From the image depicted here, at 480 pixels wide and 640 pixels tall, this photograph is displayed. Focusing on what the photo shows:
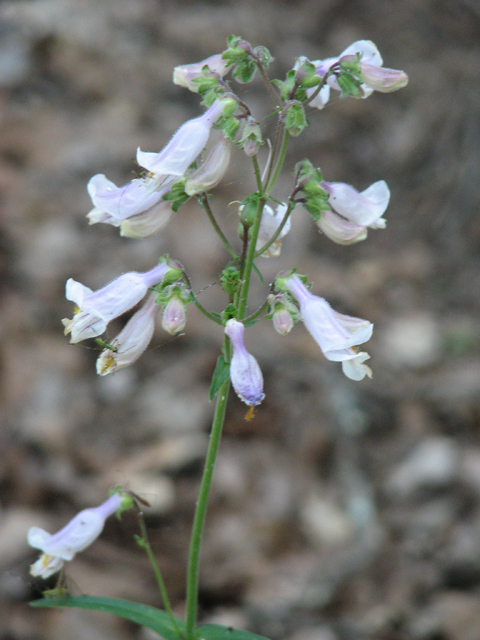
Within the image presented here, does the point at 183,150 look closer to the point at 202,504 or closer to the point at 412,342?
the point at 202,504

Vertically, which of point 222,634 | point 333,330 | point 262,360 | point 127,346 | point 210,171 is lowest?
point 222,634

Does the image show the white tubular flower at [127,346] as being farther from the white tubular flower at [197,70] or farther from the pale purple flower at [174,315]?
the white tubular flower at [197,70]

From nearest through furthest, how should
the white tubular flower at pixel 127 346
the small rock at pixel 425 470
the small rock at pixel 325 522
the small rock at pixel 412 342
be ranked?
the white tubular flower at pixel 127 346 → the small rock at pixel 325 522 → the small rock at pixel 425 470 → the small rock at pixel 412 342

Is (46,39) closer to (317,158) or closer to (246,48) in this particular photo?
(317,158)

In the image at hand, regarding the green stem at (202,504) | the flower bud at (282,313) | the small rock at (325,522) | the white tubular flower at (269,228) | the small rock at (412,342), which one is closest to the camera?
Result: the flower bud at (282,313)

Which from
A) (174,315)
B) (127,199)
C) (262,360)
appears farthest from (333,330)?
(262,360)

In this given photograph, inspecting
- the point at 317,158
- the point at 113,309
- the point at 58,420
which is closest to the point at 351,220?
the point at 113,309

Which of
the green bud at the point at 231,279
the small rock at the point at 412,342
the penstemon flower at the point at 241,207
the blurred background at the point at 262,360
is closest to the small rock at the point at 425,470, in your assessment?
the blurred background at the point at 262,360
